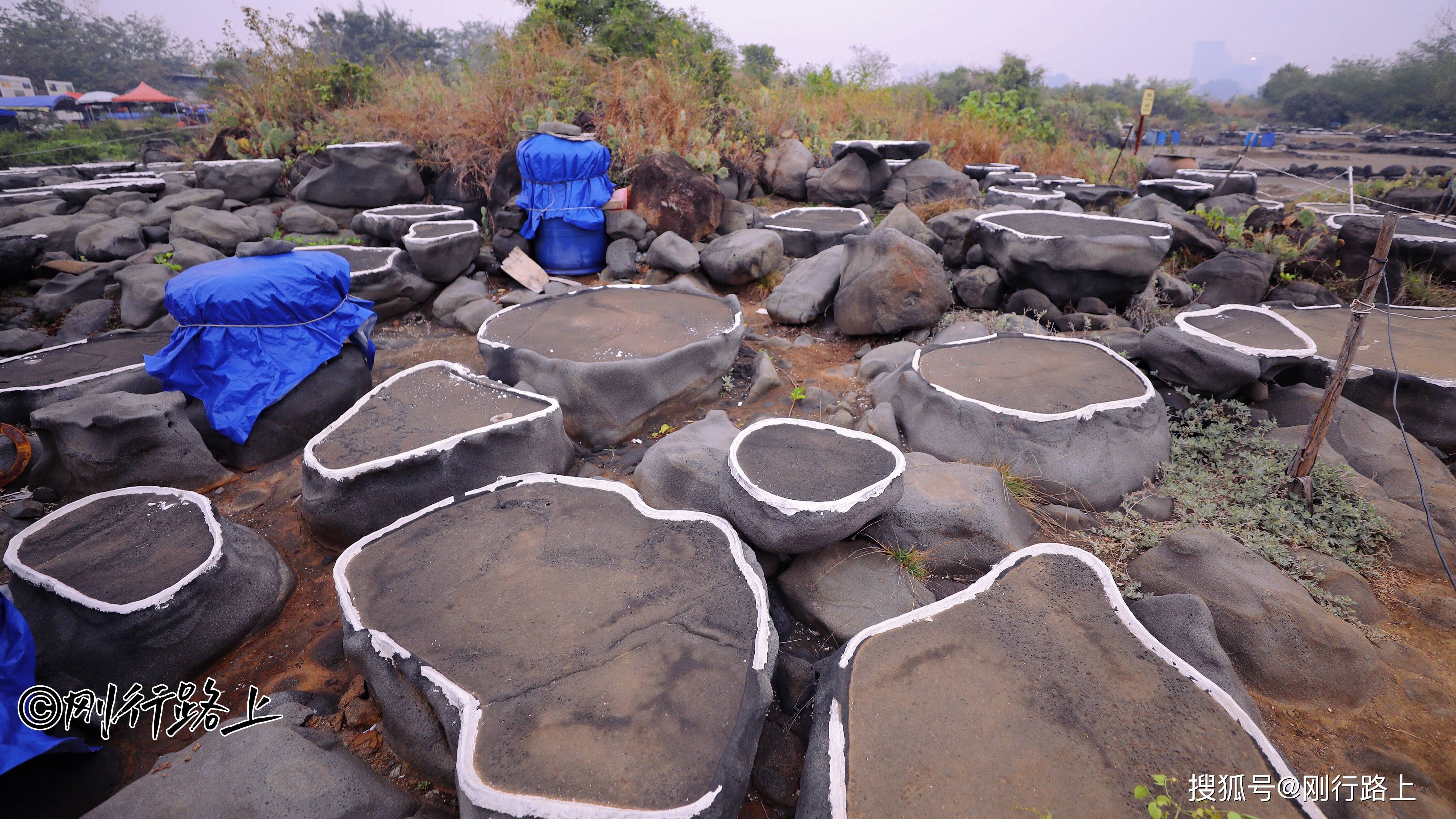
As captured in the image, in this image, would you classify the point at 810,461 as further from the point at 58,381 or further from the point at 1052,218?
the point at 1052,218

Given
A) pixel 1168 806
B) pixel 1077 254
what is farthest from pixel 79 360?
pixel 1077 254

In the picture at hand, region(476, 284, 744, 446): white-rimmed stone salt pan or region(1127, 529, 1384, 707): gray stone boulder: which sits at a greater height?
region(476, 284, 744, 446): white-rimmed stone salt pan

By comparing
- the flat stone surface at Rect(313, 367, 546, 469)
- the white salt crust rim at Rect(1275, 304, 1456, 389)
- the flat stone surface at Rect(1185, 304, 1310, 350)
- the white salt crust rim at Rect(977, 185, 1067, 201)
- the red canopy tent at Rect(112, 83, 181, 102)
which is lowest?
the flat stone surface at Rect(313, 367, 546, 469)

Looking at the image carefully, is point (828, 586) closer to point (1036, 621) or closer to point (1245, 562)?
point (1036, 621)

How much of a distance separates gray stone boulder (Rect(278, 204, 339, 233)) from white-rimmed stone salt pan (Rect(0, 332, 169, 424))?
294 cm

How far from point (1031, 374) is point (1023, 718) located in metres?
2.40

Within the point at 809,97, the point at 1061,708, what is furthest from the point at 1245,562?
the point at 809,97

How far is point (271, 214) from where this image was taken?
7.15m

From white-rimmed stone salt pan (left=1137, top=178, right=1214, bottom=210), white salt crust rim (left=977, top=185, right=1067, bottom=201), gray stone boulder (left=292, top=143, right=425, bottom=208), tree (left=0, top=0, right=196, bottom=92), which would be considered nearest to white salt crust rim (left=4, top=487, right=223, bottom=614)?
gray stone boulder (left=292, top=143, right=425, bottom=208)

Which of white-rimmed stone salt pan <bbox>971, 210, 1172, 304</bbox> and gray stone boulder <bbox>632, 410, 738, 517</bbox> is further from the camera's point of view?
white-rimmed stone salt pan <bbox>971, 210, 1172, 304</bbox>

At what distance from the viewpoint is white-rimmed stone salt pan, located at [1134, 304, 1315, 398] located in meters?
3.69

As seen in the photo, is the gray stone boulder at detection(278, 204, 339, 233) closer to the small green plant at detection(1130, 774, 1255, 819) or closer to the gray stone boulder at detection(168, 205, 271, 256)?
the gray stone boulder at detection(168, 205, 271, 256)

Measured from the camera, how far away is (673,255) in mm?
6344
